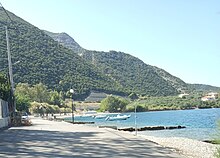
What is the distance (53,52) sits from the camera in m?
158

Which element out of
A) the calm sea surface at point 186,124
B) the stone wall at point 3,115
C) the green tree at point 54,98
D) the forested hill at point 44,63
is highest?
the forested hill at point 44,63

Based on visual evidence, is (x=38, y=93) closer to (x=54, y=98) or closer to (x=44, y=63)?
(x=54, y=98)

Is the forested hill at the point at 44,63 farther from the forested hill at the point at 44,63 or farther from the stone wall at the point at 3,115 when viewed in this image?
the stone wall at the point at 3,115

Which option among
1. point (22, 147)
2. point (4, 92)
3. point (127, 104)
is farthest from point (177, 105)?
point (22, 147)

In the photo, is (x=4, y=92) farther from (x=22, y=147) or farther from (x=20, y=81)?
(x=20, y=81)

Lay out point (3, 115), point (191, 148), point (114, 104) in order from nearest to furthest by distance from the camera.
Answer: point (191, 148) < point (3, 115) < point (114, 104)

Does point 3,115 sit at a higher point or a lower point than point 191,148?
higher

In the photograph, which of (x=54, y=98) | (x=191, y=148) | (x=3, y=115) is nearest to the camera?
(x=191, y=148)

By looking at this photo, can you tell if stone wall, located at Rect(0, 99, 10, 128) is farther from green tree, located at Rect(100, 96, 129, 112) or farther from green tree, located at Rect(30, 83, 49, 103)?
green tree, located at Rect(100, 96, 129, 112)

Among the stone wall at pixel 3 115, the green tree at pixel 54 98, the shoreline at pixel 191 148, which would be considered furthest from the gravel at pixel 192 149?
the green tree at pixel 54 98

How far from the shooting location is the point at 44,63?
143m

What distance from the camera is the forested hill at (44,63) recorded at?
122 m

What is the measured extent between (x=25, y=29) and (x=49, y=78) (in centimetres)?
2076

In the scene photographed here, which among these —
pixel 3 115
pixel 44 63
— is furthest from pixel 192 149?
pixel 44 63
